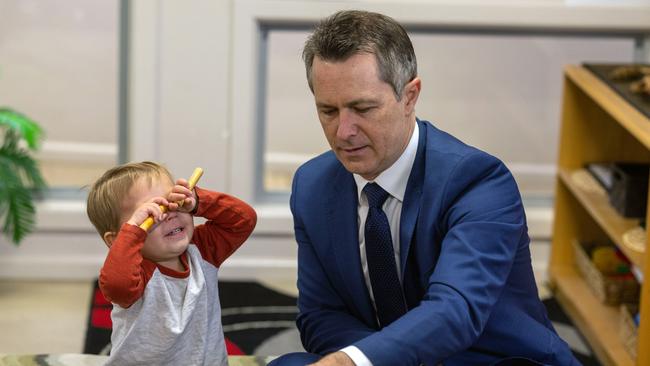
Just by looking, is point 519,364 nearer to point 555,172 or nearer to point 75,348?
point 75,348

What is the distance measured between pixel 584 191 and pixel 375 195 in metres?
1.56

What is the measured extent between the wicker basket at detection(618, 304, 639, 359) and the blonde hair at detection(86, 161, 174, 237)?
4.80 feet

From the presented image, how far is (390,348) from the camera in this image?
6.62 ft

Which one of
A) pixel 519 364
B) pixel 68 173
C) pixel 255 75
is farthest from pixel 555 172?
pixel 519 364

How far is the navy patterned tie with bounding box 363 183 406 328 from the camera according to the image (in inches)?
91.5

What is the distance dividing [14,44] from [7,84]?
5.4 inches

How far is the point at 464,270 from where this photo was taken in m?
2.13

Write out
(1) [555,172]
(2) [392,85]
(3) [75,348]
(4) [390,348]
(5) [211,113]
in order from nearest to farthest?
(4) [390,348]
(2) [392,85]
(3) [75,348]
(5) [211,113]
(1) [555,172]

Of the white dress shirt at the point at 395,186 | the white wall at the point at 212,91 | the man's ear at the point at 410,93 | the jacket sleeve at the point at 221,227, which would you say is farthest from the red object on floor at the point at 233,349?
the man's ear at the point at 410,93

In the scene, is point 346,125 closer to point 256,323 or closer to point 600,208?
point 256,323

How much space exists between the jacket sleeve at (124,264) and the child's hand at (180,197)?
0.30 feet

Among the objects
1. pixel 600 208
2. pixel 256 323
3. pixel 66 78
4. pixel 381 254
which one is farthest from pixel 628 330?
pixel 66 78

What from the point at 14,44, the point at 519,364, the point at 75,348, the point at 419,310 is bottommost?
the point at 75,348

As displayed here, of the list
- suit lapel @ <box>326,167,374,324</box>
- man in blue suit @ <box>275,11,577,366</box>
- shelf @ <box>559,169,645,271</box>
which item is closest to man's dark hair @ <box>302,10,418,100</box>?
man in blue suit @ <box>275,11,577,366</box>
